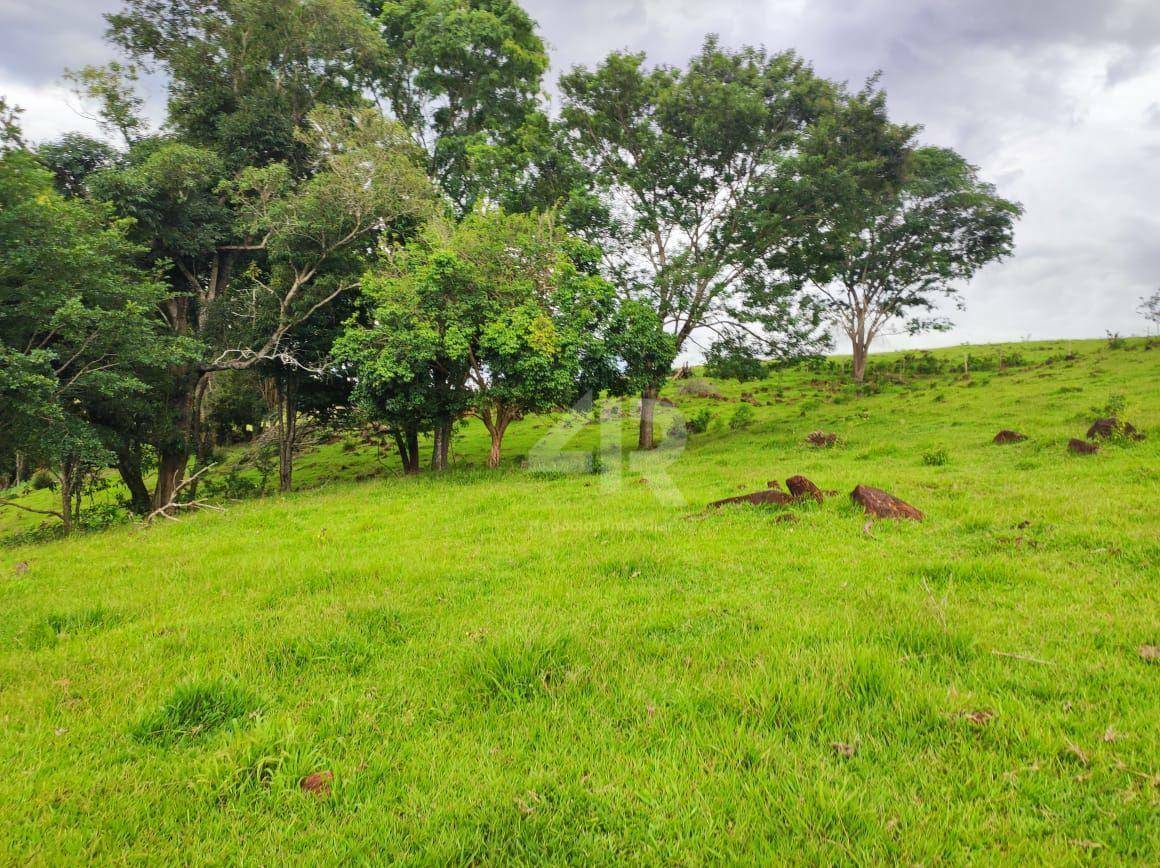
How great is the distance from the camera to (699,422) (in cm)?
3180

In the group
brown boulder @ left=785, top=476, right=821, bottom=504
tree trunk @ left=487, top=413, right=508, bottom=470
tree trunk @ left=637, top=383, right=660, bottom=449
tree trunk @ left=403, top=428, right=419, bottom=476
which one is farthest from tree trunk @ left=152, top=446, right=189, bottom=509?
brown boulder @ left=785, top=476, right=821, bottom=504

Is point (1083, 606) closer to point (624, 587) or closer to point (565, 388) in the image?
point (624, 587)

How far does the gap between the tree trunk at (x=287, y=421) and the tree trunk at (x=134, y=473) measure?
5.26m

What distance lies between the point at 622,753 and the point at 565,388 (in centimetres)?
1702

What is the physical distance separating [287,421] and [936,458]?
26705 mm

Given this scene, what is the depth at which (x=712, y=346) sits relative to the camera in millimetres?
27109

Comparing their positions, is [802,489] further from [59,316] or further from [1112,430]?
[59,316]

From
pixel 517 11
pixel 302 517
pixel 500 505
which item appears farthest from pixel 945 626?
pixel 517 11

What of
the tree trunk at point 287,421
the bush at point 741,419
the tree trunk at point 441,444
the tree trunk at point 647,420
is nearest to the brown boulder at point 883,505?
the tree trunk at point 647,420

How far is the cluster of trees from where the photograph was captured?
1725 centimetres

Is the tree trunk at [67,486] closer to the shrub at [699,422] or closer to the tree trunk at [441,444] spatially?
the tree trunk at [441,444]

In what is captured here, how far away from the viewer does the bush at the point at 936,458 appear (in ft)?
50.4

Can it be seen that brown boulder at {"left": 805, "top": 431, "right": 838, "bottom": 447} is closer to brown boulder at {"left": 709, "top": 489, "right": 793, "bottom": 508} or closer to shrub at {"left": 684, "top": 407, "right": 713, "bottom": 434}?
shrub at {"left": 684, "top": 407, "right": 713, "bottom": 434}

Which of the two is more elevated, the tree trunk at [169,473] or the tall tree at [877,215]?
the tall tree at [877,215]
